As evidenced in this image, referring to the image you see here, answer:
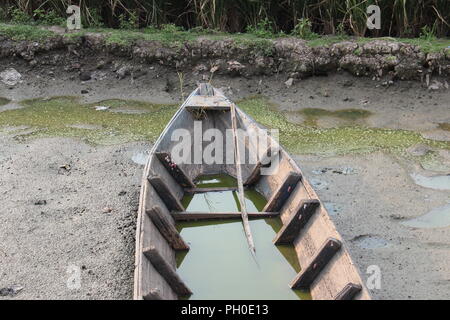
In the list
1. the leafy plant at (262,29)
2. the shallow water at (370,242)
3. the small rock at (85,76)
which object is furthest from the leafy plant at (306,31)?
the shallow water at (370,242)

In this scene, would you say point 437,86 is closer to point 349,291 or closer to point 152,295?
point 349,291

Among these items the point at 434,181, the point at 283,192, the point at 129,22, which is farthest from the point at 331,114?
the point at 129,22

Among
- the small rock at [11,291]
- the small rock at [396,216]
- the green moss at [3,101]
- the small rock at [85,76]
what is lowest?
the small rock at [11,291]

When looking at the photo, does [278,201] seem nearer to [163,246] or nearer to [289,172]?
[289,172]

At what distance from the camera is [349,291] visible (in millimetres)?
3170

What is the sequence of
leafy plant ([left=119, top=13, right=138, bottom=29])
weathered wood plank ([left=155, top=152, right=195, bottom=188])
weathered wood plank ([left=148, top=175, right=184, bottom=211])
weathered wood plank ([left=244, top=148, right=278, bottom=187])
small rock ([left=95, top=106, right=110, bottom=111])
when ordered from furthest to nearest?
leafy plant ([left=119, top=13, right=138, bottom=29]) → small rock ([left=95, top=106, right=110, bottom=111]) → weathered wood plank ([left=244, top=148, right=278, bottom=187]) → weathered wood plank ([left=155, top=152, right=195, bottom=188]) → weathered wood plank ([left=148, top=175, right=184, bottom=211])

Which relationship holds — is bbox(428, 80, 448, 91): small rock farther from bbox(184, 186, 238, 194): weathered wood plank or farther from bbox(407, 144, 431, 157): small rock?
bbox(184, 186, 238, 194): weathered wood plank

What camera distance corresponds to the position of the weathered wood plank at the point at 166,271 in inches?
136

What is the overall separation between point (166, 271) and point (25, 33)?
5142mm

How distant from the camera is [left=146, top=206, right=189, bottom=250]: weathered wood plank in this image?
3928 mm

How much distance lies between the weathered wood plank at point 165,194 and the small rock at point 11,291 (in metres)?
1.15

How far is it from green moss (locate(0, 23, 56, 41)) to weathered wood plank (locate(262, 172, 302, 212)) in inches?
171

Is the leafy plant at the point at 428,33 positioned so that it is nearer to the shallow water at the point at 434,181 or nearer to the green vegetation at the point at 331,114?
the green vegetation at the point at 331,114

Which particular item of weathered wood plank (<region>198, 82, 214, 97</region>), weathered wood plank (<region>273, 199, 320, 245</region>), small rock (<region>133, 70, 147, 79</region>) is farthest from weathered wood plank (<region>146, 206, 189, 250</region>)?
small rock (<region>133, 70, 147, 79</region>)
